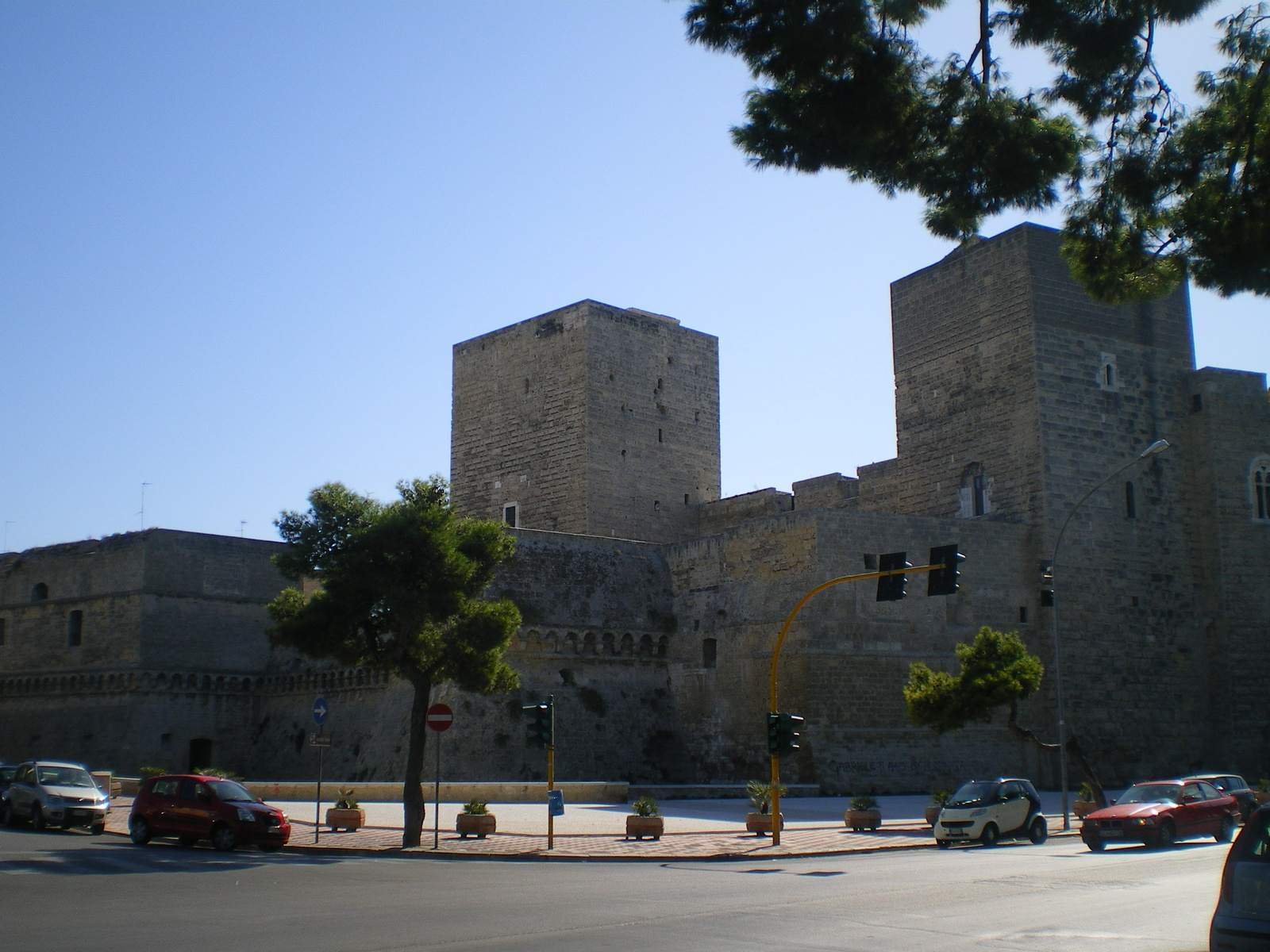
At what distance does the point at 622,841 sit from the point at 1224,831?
8785 mm

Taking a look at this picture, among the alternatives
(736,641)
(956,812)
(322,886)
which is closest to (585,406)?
(736,641)

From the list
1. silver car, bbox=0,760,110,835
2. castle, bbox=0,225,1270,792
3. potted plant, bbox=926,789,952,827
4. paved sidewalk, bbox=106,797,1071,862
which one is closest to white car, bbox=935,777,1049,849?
paved sidewalk, bbox=106,797,1071,862

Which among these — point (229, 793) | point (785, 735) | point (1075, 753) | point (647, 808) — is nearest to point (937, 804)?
point (785, 735)

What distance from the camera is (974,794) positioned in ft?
61.6

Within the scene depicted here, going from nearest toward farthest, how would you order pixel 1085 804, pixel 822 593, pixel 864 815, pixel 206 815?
pixel 206 815 → pixel 864 815 → pixel 1085 804 → pixel 822 593

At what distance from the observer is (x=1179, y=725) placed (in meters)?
31.6

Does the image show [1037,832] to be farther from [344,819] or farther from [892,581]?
[344,819]

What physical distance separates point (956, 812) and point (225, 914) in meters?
11.5

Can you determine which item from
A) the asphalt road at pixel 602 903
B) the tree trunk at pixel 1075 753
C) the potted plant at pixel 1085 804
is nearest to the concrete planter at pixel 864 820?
the asphalt road at pixel 602 903

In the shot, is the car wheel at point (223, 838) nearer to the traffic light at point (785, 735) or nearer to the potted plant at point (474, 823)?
the potted plant at point (474, 823)

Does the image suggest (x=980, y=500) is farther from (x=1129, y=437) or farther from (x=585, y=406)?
(x=585, y=406)

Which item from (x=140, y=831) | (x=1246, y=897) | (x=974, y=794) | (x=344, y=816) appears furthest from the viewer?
(x=344, y=816)

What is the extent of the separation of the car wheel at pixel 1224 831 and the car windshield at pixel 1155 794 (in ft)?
2.74

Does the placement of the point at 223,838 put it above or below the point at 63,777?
below
